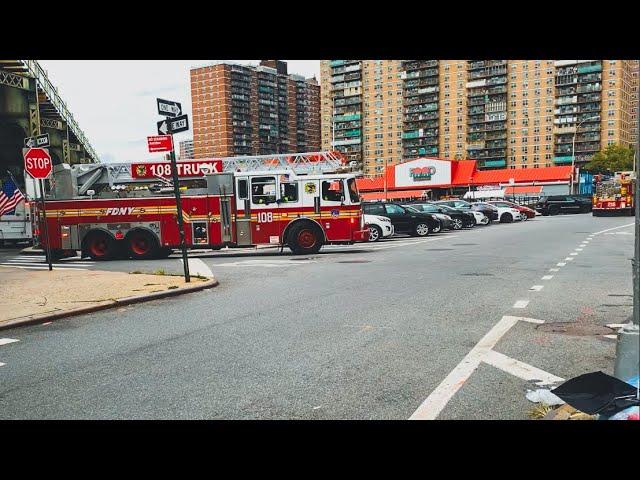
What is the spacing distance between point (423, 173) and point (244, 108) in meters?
83.6

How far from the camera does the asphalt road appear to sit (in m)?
4.88

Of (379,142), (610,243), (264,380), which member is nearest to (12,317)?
(264,380)

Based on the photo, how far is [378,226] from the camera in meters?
27.1

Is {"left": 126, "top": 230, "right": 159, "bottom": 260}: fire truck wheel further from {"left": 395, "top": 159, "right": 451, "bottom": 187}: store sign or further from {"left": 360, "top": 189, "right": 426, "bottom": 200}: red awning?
{"left": 395, "top": 159, "right": 451, "bottom": 187}: store sign

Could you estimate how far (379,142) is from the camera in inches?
6299

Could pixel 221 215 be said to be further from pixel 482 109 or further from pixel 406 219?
pixel 482 109

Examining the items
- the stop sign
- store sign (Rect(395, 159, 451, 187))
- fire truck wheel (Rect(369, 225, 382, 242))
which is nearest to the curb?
the stop sign

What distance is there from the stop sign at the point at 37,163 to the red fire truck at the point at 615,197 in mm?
37384
